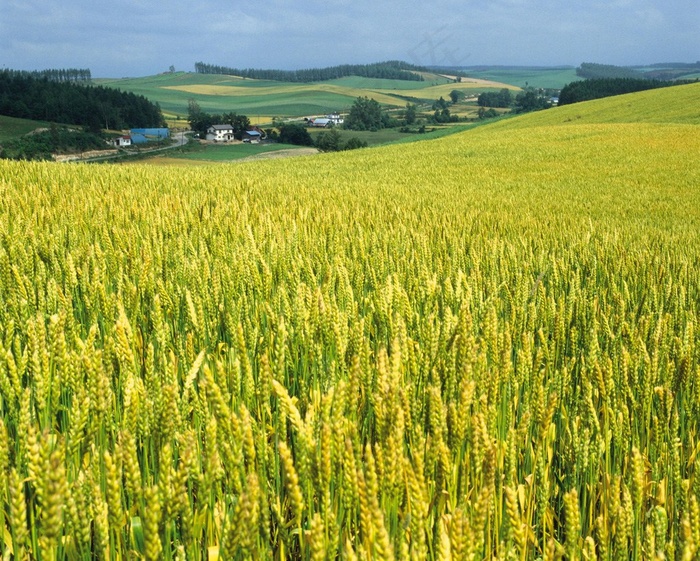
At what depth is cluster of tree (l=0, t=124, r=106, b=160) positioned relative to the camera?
7381 centimetres

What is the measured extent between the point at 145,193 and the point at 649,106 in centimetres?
4400

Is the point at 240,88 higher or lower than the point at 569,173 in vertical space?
higher

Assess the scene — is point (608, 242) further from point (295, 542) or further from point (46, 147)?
point (46, 147)

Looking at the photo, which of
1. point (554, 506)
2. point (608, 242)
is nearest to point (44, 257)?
point (554, 506)

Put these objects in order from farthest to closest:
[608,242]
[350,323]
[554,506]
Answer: [608,242]
[350,323]
[554,506]

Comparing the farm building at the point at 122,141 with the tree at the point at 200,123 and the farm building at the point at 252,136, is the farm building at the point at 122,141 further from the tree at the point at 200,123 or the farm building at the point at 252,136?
the farm building at the point at 252,136

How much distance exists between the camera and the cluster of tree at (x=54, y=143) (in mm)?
73812

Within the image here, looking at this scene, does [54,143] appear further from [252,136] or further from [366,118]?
[366,118]

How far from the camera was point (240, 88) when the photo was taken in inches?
6368

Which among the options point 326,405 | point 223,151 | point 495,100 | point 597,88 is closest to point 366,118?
point 495,100

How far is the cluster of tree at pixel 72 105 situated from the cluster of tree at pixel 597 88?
6218 centimetres

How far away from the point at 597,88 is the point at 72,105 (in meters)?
74.9

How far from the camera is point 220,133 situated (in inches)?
3755

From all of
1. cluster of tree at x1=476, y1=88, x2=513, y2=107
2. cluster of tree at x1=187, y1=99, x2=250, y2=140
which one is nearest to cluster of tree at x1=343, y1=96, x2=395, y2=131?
cluster of tree at x1=187, y1=99, x2=250, y2=140
